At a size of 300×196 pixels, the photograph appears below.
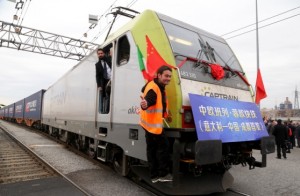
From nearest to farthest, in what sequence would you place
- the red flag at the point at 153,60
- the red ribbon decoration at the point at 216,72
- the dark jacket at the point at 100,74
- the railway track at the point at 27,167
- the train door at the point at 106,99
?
the red flag at the point at 153,60 < the red ribbon decoration at the point at 216,72 < the railway track at the point at 27,167 < the train door at the point at 106,99 < the dark jacket at the point at 100,74

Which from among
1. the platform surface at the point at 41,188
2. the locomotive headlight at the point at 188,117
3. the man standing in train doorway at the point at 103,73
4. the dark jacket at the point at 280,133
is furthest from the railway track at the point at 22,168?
the dark jacket at the point at 280,133

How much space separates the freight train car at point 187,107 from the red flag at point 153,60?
0.05 feet

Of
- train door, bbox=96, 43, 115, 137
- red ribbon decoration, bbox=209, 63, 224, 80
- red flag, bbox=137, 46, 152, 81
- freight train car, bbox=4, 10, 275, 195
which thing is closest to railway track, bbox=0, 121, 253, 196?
freight train car, bbox=4, 10, 275, 195

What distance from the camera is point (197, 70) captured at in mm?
4895

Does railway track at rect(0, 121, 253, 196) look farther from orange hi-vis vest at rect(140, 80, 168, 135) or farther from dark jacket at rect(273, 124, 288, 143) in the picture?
dark jacket at rect(273, 124, 288, 143)

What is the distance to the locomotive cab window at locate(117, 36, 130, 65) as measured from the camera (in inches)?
221

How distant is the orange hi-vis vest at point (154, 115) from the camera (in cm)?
404

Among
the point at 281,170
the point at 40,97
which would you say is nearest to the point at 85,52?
the point at 40,97

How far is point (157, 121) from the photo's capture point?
13.3 feet

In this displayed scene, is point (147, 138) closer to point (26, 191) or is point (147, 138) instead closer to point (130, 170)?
point (130, 170)

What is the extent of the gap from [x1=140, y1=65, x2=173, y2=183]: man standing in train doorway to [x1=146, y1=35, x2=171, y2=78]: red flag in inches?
13.4

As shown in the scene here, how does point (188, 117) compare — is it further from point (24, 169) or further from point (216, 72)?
point (24, 169)

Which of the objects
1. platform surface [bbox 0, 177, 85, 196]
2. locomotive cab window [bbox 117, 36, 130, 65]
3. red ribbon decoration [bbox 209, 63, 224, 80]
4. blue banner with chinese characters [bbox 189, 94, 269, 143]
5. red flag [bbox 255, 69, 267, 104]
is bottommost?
platform surface [bbox 0, 177, 85, 196]

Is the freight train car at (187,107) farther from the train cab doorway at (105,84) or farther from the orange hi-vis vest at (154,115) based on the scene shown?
the orange hi-vis vest at (154,115)
